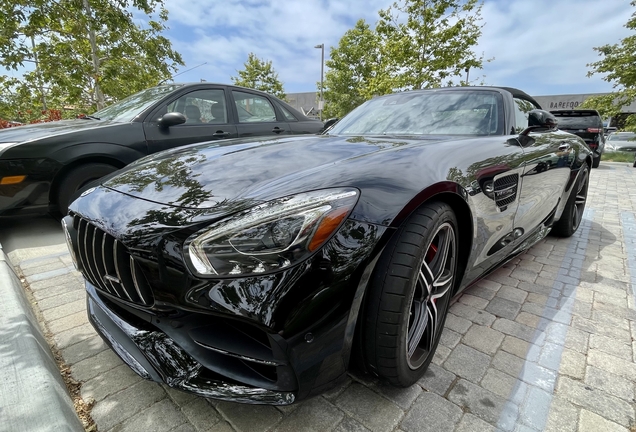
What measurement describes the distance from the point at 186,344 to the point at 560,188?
3.25 meters

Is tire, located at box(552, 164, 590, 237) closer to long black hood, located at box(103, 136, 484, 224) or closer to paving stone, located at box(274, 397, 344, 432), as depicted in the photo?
long black hood, located at box(103, 136, 484, 224)

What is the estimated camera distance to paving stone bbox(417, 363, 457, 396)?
1.50m

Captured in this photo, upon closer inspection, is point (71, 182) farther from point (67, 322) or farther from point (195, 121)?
point (67, 322)

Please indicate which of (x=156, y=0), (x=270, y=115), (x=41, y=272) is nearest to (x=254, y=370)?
(x=41, y=272)

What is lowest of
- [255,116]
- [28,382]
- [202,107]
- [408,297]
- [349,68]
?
[28,382]

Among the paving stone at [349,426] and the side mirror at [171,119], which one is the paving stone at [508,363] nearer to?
the paving stone at [349,426]

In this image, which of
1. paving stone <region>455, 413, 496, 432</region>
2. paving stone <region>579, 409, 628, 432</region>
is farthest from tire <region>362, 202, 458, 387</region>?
paving stone <region>579, 409, 628, 432</region>

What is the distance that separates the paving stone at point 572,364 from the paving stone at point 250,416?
142 centimetres

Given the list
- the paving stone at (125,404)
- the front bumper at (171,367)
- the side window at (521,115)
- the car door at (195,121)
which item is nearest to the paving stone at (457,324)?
the front bumper at (171,367)

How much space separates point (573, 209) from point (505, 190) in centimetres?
243

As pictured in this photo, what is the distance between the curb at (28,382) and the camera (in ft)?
3.75

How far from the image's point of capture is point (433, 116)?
2.42 meters

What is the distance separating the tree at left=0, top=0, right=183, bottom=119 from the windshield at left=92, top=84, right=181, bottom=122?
10.4 feet

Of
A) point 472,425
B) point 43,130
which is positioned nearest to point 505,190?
point 472,425
